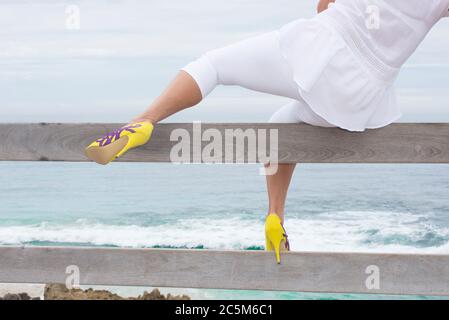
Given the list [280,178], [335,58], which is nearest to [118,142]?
[280,178]

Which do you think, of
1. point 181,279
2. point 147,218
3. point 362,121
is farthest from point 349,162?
point 147,218

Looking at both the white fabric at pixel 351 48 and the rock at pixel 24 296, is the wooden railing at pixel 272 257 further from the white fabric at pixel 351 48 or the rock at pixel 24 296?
the rock at pixel 24 296

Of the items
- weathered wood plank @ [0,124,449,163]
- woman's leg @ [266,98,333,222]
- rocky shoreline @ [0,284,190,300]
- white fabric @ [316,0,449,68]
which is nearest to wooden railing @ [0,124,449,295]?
weathered wood plank @ [0,124,449,163]

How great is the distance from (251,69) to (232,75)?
0.24ft

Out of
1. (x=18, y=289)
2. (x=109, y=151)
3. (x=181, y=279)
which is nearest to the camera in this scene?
(x=109, y=151)

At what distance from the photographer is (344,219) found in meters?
5.89

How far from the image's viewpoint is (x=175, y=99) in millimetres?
1953

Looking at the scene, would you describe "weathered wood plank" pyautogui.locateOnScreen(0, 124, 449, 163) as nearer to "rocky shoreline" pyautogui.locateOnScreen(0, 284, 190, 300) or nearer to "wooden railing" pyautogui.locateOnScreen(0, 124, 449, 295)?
"wooden railing" pyautogui.locateOnScreen(0, 124, 449, 295)

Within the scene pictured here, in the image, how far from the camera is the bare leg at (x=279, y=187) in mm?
2180

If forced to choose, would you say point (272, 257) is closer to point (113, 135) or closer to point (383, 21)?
point (113, 135)

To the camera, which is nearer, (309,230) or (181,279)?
(181,279)

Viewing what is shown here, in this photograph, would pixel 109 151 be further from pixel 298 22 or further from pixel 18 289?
pixel 18 289
